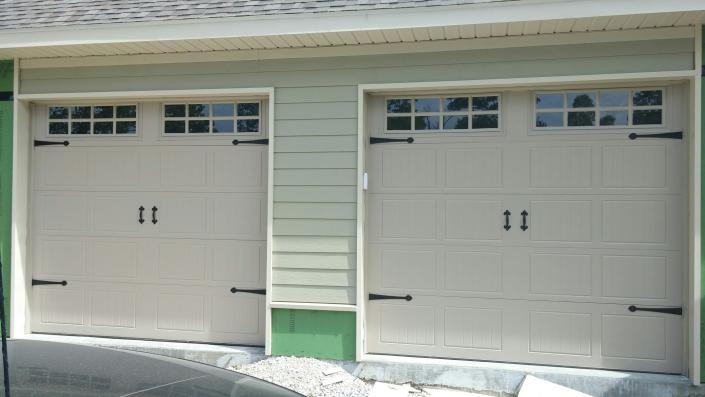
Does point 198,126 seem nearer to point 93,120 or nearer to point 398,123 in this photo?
point 93,120

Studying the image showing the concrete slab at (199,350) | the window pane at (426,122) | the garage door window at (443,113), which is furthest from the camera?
the concrete slab at (199,350)

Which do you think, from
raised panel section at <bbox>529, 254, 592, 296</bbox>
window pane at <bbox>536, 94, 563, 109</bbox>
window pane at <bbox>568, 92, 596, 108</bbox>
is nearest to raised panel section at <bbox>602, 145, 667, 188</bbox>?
window pane at <bbox>568, 92, 596, 108</bbox>

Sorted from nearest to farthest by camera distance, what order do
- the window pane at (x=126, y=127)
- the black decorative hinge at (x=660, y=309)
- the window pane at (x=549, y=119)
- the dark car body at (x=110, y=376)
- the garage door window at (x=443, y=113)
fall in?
1. the dark car body at (x=110, y=376)
2. the black decorative hinge at (x=660, y=309)
3. the window pane at (x=549, y=119)
4. the garage door window at (x=443, y=113)
5. the window pane at (x=126, y=127)

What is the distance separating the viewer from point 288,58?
5.16 meters

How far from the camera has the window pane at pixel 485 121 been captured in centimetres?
500

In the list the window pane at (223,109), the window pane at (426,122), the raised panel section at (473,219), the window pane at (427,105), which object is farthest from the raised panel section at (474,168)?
the window pane at (223,109)

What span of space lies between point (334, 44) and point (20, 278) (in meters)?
3.54

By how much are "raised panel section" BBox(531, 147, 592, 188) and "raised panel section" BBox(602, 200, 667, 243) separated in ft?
0.90

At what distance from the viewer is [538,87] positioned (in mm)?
4867

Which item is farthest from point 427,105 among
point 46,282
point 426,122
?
point 46,282

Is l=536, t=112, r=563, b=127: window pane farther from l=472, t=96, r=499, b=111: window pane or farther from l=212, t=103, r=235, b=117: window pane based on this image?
l=212, t=103, r=235, b=117: window pane

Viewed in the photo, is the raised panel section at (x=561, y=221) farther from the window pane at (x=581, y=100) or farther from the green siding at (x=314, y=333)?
the green siding at (x=314, y=333)

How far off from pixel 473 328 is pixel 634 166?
69.6 inches

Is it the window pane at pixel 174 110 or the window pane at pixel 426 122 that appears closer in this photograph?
the window pane at pixel 426 122
